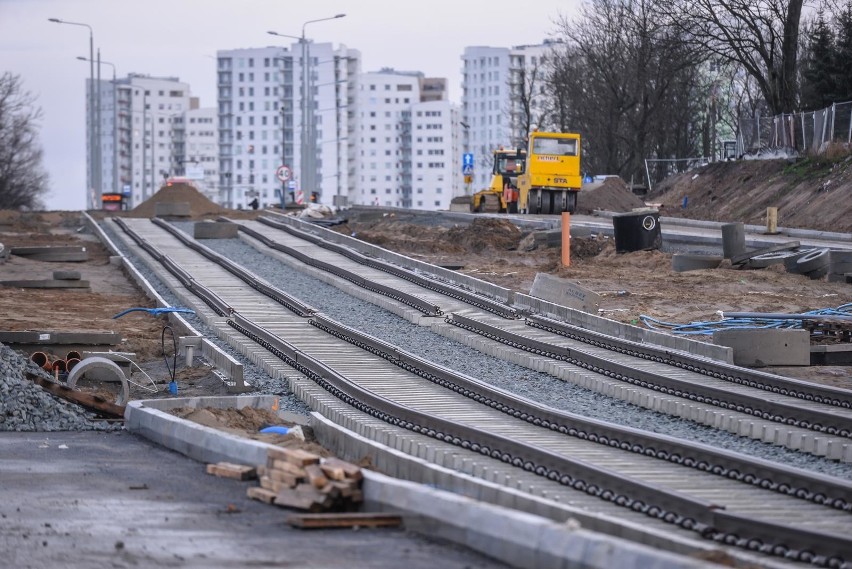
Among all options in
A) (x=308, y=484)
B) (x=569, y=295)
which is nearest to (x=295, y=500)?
(x=308, y=484)

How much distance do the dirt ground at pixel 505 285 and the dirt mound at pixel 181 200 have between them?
48.2 feet

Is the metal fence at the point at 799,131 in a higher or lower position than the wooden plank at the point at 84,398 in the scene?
higher

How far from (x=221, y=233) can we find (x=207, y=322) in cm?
1935

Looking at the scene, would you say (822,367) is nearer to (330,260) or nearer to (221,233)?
(330,260)

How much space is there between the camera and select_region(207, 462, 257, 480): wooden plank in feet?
35.0

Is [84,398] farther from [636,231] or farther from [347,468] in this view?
[636,231]

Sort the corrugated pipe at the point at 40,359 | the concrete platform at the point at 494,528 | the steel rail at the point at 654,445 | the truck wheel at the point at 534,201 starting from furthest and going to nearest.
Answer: the truck wheel at the point at 534,201 < the corrugated pipe at the point at 40,359 < the steel rail at the point at 654,445 < the concrete platform at the point at 494,528

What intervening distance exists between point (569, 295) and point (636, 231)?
11447 mm

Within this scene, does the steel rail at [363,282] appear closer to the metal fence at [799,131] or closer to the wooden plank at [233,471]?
the wooden plank at [233,471]

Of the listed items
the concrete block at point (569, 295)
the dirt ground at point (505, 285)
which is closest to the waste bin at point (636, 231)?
the dirt ground at point (505, 285)

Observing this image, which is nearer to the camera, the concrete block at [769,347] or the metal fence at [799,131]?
the concrete block at [769,347]

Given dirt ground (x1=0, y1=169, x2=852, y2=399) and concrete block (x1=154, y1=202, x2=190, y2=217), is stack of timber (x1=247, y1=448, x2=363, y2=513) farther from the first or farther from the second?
concrete block (x1=154, y1=202, x2=190, y2=217)

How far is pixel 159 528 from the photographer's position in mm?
8727

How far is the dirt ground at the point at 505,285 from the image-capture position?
22.6m
